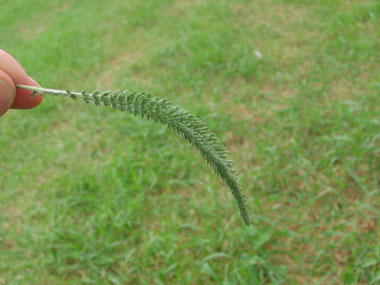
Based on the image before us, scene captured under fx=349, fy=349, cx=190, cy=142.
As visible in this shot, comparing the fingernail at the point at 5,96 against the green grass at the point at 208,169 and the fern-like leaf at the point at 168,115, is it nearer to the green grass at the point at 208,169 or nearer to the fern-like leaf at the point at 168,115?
the fern-like leaf at the point at 168,115

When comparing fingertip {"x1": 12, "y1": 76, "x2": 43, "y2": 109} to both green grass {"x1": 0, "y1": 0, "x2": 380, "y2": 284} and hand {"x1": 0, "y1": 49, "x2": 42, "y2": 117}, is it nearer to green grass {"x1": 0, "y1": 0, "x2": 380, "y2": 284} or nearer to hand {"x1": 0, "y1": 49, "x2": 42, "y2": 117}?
hand {"x1": 0, "y1": 49, "x2": 42, "y2": 117}

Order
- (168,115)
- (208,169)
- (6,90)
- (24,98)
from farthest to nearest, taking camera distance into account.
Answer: (208,169) → (24,98) → (6,90) → (168,115)

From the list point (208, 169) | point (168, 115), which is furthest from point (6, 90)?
point (208, 169)

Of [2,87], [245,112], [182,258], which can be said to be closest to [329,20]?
[245,112]

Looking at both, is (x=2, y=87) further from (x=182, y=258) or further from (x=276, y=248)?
(x=276, y=248)

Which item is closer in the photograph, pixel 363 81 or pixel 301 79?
pixel 363 81

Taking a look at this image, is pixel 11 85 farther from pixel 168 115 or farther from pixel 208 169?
pixel 208 169
